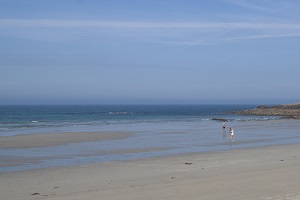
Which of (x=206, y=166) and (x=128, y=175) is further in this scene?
(x=206, y=166)

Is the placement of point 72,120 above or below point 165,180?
above

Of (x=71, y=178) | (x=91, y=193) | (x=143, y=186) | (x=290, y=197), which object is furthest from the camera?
(x=71, y=178)

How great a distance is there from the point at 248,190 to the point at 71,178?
17.4ft

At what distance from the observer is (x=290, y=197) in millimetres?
9820

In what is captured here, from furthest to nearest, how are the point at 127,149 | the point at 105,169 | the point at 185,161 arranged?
the point at 127,149 → the point at 185,161 → the point at 105,169

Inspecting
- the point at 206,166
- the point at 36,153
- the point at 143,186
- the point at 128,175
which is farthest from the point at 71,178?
the point at 36,153

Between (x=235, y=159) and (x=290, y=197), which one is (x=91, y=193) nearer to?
(x=290, y=197)

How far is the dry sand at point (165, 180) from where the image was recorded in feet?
34.9

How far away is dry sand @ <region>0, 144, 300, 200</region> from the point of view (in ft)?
34.9

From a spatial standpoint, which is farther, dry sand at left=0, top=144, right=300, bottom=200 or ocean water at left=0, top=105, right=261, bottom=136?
ocean water at left=0, top=105, right=261, bottom=136

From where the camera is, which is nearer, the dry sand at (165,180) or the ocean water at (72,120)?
the dry sand at (165,180)

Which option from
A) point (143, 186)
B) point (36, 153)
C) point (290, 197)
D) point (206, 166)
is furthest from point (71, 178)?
point (36, 153)

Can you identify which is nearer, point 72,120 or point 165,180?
point 165,180

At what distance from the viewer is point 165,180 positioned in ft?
42.5
